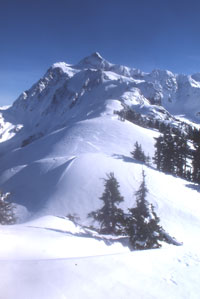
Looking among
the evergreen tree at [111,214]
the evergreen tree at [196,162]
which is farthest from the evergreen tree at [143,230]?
the evergreen tree at [196,162]

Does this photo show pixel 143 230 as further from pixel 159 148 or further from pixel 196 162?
pixel 159 148

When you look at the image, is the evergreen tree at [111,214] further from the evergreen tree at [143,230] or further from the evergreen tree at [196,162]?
the evergreen tree at [196,162]

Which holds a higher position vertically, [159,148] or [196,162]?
[159,148]

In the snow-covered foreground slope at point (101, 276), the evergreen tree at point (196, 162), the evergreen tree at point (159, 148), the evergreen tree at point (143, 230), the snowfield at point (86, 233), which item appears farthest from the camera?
the evergreen tree at point (159, 148)

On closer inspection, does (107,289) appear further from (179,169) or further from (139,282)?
(179,169)

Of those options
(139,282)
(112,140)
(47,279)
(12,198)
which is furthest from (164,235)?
(112,140)

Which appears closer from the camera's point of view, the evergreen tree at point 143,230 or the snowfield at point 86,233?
the snowfield at point 86,233

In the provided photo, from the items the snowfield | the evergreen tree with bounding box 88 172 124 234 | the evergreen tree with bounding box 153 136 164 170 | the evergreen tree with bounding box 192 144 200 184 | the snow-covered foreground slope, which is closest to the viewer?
the snow-covered foreground slope

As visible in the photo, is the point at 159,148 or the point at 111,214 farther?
the point at 159,148

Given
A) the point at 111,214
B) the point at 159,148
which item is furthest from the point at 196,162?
the point at 111,214

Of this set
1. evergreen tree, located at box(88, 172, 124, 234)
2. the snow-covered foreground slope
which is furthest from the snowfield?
evergreen tree, located at box(88, 172, 124, 234)

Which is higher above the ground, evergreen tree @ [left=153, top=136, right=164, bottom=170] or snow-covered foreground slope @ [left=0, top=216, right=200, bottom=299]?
evergreen tree @ [left=153, top=136, right=164, bottom=170]

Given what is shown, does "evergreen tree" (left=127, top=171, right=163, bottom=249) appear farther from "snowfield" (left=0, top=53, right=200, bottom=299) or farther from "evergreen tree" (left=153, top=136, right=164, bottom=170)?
"evergreen tree" (left=153, top=136, right=164, bottom=170)

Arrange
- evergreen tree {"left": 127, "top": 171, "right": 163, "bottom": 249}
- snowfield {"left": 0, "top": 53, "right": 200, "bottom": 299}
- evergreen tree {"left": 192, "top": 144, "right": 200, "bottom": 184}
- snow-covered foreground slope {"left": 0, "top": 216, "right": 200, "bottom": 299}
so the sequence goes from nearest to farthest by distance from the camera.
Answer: snow-covered foreground slope {"left": 0, "top": 216, "right": 200, "bottom": 299}, snowfield {"left": 0, "top": 53, "right": 200, "bottom": 299}, evergreen tree {"left": 127, "top": 171, "right": 163, "bottom": 249}, evergreen tree {"left": 192, "top": 144, "right": 200, "bottom": 184}
